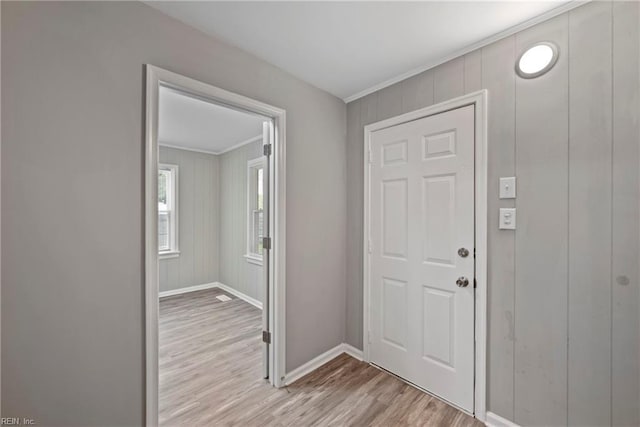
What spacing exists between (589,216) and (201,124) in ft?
12.4

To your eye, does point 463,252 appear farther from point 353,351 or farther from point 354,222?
point 353,351

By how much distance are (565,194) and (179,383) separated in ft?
9.79

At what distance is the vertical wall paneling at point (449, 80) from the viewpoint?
1841 millimetres

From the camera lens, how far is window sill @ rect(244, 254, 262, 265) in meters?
3.97

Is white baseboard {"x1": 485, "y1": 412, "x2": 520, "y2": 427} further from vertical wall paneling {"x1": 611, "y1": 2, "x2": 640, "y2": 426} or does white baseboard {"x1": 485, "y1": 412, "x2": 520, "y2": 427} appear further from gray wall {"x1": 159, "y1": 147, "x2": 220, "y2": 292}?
gray wall {"x1": 159, "y1": 147, "x2": 220, "y2": 292}

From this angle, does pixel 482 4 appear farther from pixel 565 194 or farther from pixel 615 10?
pixel 565 194

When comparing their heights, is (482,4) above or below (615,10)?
above

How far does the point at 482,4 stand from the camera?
1427 millimetres

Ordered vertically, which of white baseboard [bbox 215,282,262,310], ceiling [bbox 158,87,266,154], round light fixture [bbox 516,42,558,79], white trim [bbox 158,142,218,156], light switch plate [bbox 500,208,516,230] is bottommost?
white baseboard [bbox 215,282,262,310]

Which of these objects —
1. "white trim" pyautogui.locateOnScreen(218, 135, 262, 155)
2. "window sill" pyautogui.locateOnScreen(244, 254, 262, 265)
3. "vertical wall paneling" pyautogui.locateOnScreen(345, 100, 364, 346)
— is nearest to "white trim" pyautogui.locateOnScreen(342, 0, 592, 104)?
"vertical wall paneling" pyautogui.locateOnScreen(345, 100, 364, 346)

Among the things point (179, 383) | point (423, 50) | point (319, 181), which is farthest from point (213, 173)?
point (423, 50)

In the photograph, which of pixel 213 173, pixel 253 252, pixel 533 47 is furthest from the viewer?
pixel 213 173

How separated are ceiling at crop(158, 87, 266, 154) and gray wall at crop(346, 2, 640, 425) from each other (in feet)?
6.78

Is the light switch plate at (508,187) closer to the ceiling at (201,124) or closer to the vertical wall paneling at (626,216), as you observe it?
the vertical wall paneling at (626,216)
